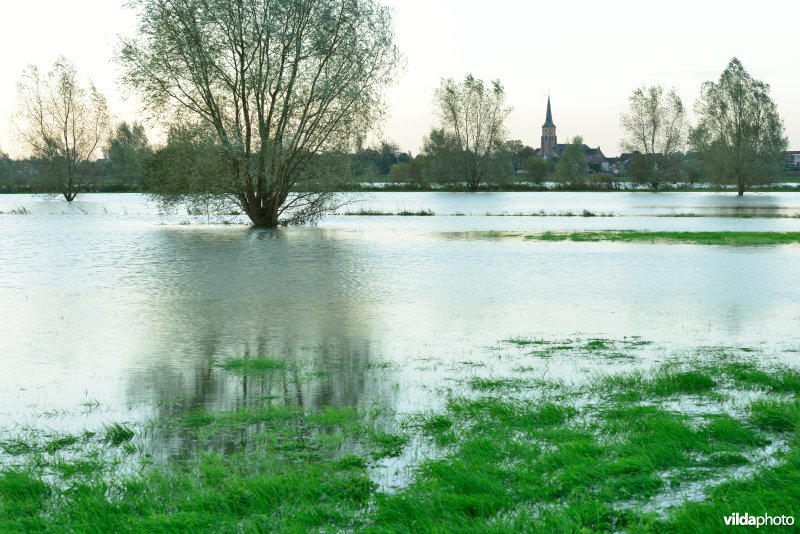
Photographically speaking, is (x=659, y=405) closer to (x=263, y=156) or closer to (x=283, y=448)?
(x=283, y=448)

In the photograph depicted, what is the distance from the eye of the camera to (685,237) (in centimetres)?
3722

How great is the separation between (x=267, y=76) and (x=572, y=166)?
104823 millimetres

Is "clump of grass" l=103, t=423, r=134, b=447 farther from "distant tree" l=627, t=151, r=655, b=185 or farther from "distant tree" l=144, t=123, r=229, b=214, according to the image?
"distant tree" l=627, t=151, r=655, b=185

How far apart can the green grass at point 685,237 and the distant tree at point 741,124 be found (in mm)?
57375

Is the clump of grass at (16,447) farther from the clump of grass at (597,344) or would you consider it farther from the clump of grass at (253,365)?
the clump of grass at (597,344)

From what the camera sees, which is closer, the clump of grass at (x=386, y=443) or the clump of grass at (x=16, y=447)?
the clump of grass at (x=386, y=443)

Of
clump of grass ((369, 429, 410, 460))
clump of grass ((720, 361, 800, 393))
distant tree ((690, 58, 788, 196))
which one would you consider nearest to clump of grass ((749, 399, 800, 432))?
clump of grass ((720, 361, 800, 393))

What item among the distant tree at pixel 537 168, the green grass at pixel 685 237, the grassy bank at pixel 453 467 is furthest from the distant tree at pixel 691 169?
the grassy bank at pixel 453 467

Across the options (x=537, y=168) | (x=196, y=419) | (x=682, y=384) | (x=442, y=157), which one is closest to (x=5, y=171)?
(x=442, y=157)

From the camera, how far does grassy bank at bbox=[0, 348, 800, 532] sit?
5.54 m

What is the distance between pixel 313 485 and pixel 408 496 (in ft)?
2.57

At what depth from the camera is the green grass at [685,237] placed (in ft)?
114

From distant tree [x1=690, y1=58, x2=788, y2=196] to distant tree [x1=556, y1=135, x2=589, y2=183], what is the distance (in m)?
39.9

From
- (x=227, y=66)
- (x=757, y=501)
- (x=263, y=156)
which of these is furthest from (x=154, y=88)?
(x=757, y=501)
